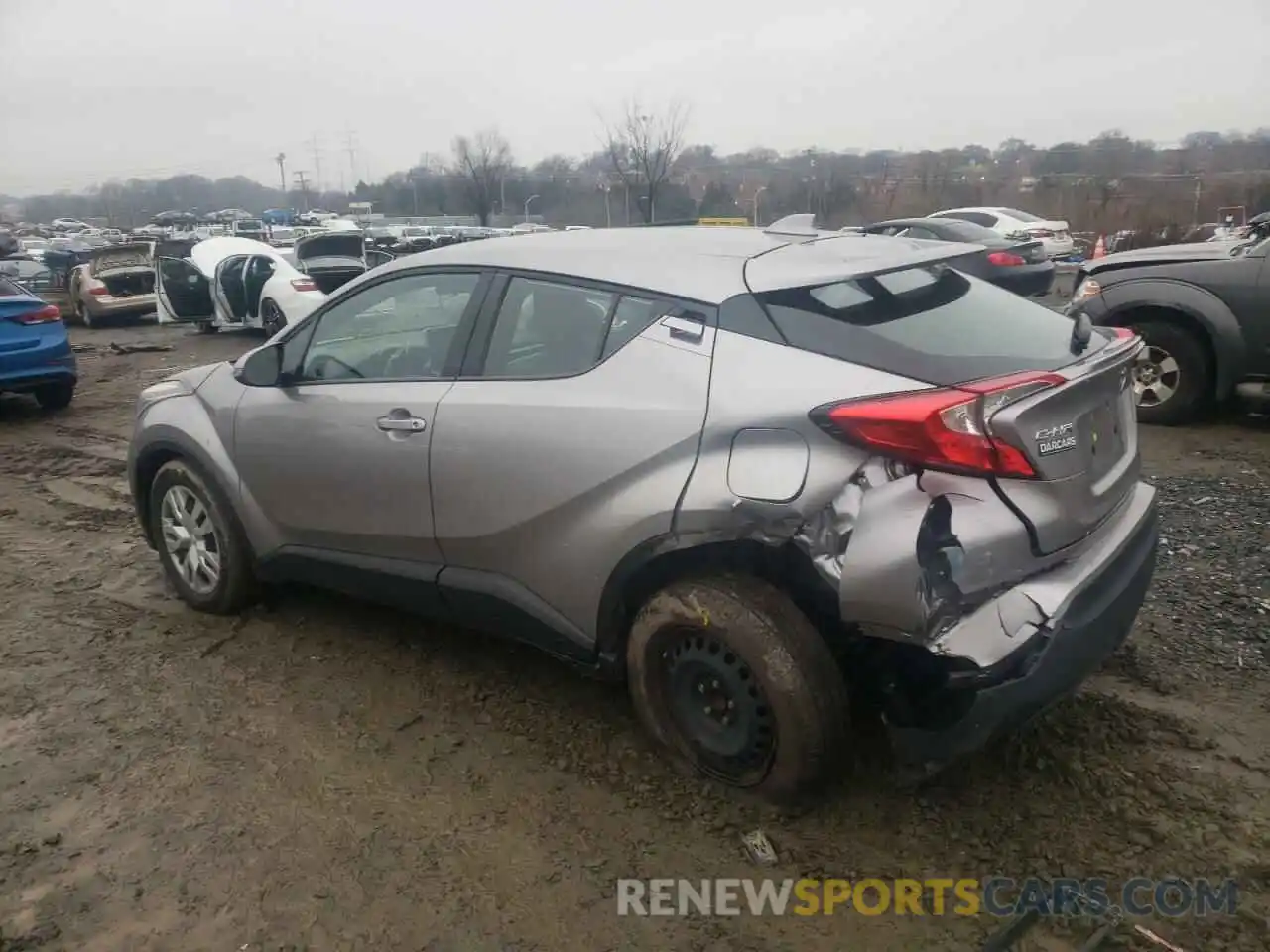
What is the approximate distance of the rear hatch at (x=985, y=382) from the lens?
243cm

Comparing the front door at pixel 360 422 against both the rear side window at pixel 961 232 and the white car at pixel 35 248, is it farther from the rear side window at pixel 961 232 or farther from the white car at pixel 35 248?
the white car at pixel 35 248

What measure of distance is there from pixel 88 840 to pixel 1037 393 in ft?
9.78

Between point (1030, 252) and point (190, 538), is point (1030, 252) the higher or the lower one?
the higher one

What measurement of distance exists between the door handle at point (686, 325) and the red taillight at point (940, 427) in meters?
0.50

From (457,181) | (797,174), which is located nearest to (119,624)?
(797,174)

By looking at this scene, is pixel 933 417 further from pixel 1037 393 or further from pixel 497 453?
pixel 497 453

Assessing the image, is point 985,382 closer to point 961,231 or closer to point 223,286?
point 961,231

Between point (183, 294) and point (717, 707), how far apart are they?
14.3 meters

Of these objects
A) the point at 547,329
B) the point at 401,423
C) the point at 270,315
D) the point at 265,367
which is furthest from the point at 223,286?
the point at 547,329

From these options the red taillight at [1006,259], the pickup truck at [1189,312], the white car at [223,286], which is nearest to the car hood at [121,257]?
the white car at [223,286]

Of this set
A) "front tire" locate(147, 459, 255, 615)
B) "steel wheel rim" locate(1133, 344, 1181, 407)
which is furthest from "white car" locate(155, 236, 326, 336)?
"steel wheel rim" locate(1133, 344, 1181, 407)

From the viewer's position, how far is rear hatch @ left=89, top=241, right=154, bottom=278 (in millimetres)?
17312

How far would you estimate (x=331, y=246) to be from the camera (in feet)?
54.1

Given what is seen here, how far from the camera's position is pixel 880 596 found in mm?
2414
